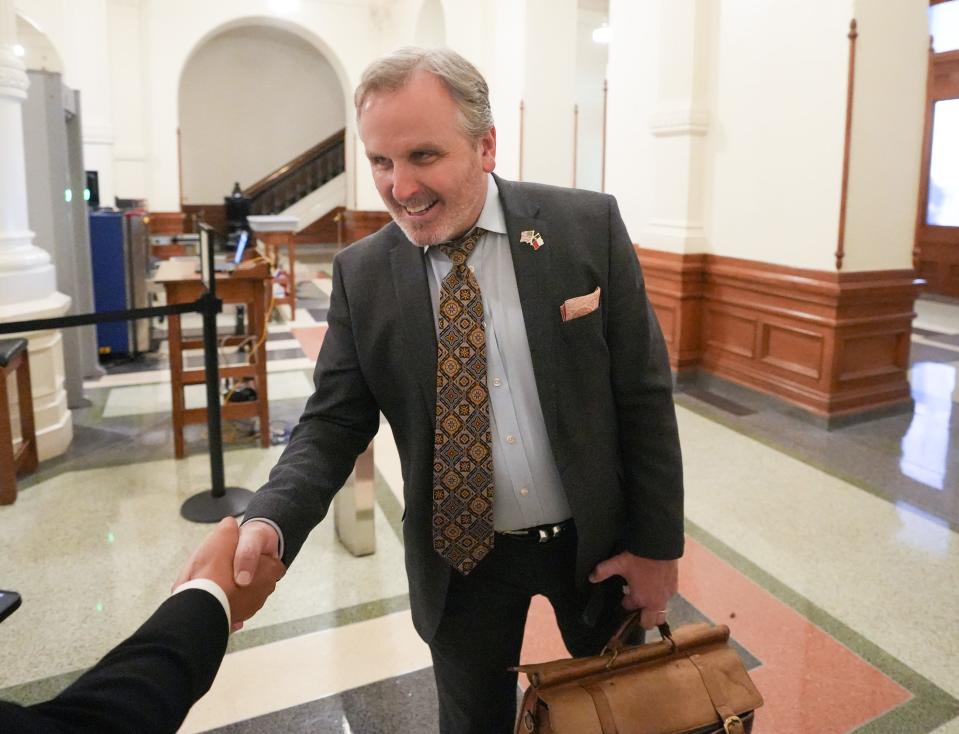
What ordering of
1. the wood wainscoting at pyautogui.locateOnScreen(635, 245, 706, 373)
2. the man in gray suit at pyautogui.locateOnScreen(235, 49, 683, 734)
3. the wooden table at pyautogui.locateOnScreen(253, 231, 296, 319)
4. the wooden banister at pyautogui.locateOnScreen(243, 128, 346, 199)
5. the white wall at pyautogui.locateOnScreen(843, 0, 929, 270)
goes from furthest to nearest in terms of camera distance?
the wooden banister at pyautogui.locateOnScreen(243, 128, 346, 199) < the wooden table at pyautogui.locateOnScreen(253, 231, 296, 319) < the wood wainscoting at pyautogui.locateOnScreen(635, 245, 706, 373) < the white wall at pyautogui.locateOnScreen(843, 0, 929, 270) < the man in gray suit at pyautogui.locateOnScreen(235, 49, 683, 734)

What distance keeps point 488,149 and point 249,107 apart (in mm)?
16834

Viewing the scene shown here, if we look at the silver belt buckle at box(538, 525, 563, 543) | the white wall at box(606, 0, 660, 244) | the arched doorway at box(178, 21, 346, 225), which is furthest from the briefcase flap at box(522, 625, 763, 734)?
the arched doorway at box(178, 21, 346, 225)

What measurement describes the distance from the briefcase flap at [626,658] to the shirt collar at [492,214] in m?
0.77

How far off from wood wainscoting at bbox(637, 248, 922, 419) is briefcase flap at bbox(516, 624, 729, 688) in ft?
12.4

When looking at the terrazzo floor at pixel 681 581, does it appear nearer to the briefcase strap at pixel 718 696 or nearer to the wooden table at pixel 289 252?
the briefcase strap at pixel 718 696

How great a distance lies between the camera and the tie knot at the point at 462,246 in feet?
4.71

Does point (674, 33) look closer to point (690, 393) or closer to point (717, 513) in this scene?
point (690, 393)

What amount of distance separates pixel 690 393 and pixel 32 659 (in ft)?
14.4

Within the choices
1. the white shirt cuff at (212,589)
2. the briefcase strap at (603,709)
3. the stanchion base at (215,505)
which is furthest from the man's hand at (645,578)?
the stanchion base at (215,505)

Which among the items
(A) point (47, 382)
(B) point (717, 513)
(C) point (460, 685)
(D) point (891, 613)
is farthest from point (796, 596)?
(A) point (47, 382)

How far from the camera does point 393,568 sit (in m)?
3.16

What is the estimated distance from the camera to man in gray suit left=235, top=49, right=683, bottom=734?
137 cm

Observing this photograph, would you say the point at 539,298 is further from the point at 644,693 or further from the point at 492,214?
the point at 644,693

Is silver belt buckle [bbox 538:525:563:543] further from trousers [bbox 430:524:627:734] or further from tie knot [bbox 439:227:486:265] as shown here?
tie knot [bbox 439:227:486:265]
